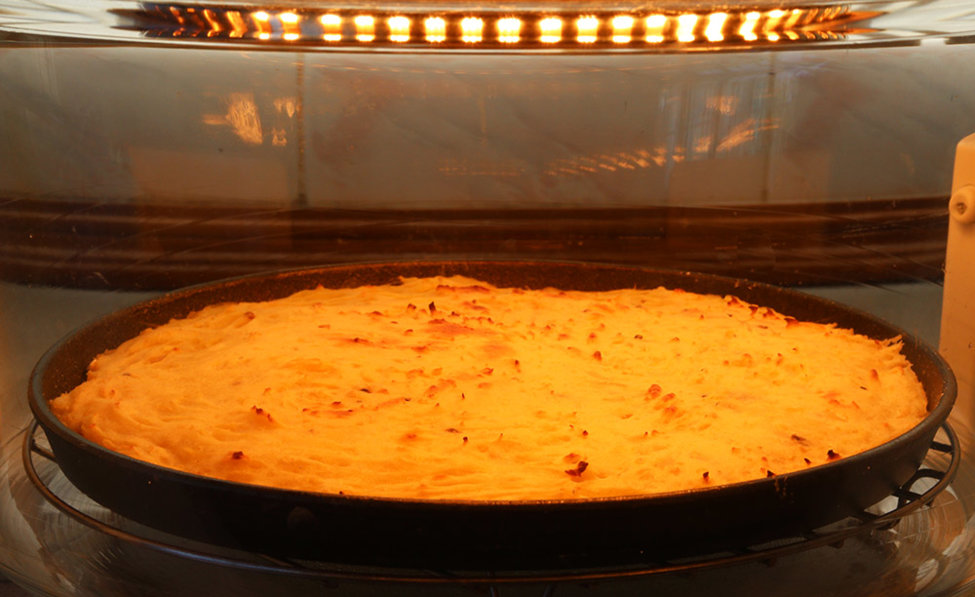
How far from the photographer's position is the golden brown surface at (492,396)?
112 centimetres

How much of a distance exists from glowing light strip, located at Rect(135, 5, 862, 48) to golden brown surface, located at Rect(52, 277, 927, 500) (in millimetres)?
517

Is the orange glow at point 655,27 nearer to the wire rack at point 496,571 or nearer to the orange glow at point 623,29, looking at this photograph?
the orange glow at point 623,29

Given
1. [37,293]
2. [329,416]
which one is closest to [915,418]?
[329,416]

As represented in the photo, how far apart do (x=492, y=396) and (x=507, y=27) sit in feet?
1.94

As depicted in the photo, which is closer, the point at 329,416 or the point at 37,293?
the point at 329,416

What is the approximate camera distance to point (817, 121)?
195cm

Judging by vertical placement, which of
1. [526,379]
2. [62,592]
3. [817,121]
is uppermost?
[817,121]

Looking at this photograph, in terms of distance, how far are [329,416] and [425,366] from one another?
0.26 metres

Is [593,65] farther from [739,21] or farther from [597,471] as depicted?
[597,471]

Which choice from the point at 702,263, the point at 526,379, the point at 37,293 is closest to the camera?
the point at 526,379

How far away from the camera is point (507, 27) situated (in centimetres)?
146

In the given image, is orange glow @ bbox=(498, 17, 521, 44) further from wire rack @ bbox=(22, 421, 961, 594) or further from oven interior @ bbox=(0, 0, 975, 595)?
wire rack @ bbox=(22, 421, 961, 594)

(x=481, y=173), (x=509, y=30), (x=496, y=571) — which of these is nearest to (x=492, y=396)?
(x=496, y=571)

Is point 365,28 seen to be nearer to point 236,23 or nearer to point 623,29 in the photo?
point 236,23
